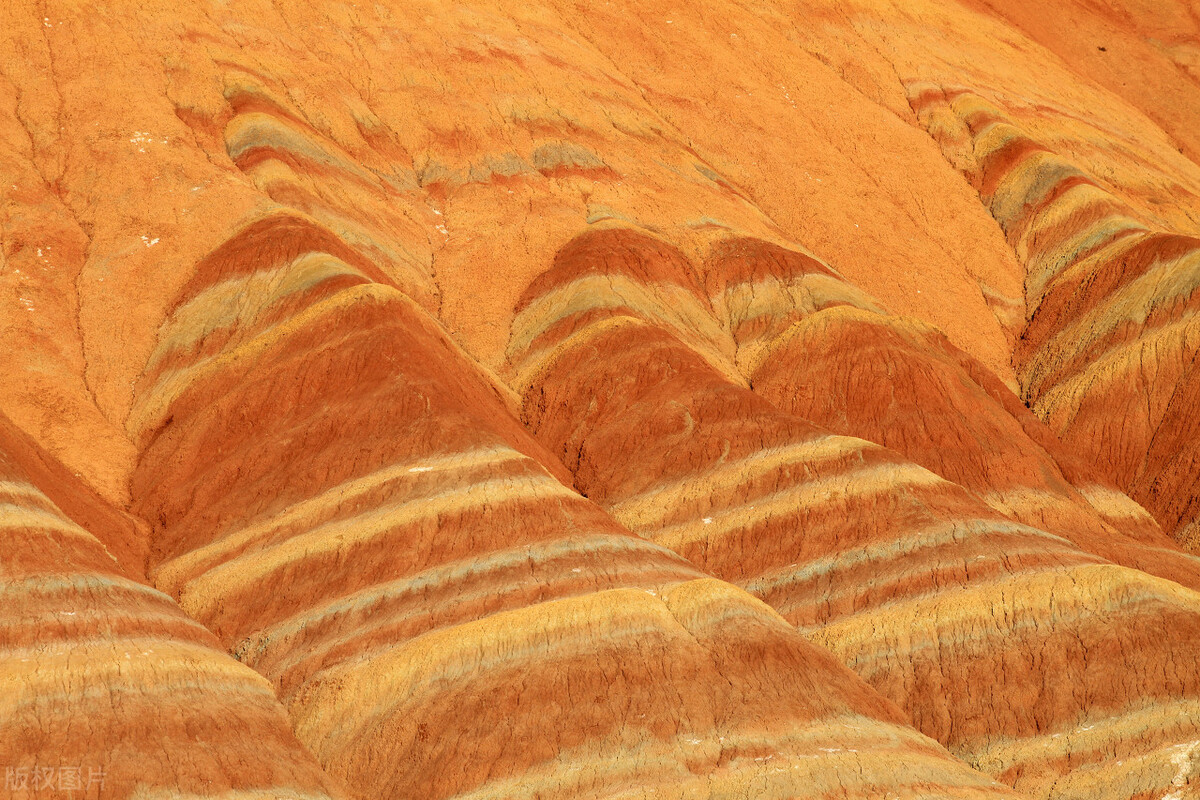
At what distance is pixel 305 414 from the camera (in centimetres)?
3425

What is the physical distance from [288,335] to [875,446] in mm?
18150

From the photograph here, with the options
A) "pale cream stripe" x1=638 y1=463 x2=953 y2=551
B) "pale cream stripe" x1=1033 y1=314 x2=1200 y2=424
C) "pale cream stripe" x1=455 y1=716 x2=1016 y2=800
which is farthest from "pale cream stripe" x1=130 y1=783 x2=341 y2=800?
"pale cream stripe" x1=1033 y1=314 x2=1200 y2=424

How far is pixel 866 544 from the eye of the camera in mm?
32938

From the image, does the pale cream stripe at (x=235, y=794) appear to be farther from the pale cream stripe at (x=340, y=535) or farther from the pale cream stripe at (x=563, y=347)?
the pale cream stripe at (x=563, y=347)

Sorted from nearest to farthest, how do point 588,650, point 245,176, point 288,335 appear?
Answer: point 588,650
point 288,335
point 245,176

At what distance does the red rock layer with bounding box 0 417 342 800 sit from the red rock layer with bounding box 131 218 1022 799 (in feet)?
5.57

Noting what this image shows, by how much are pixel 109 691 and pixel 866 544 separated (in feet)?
64.1

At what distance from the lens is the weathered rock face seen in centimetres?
2517

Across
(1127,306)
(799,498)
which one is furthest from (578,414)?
(1127,306)

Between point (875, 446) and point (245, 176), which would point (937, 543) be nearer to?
point (875, 446)

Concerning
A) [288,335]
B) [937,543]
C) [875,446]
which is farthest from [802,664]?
[288,335]

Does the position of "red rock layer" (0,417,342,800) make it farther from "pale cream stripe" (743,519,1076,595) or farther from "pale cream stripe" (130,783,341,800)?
"pale cream stripe" (743,519,1076,595)

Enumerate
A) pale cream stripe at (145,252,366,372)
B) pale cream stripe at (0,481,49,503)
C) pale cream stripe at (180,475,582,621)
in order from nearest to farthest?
1. pale cream stripe at (0,481,49,503)
2. pale cream stripe at (180,475,582,621)
3. pale cream stripe at (145,252,366,372)

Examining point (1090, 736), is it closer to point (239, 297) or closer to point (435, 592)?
point (435, 592)
